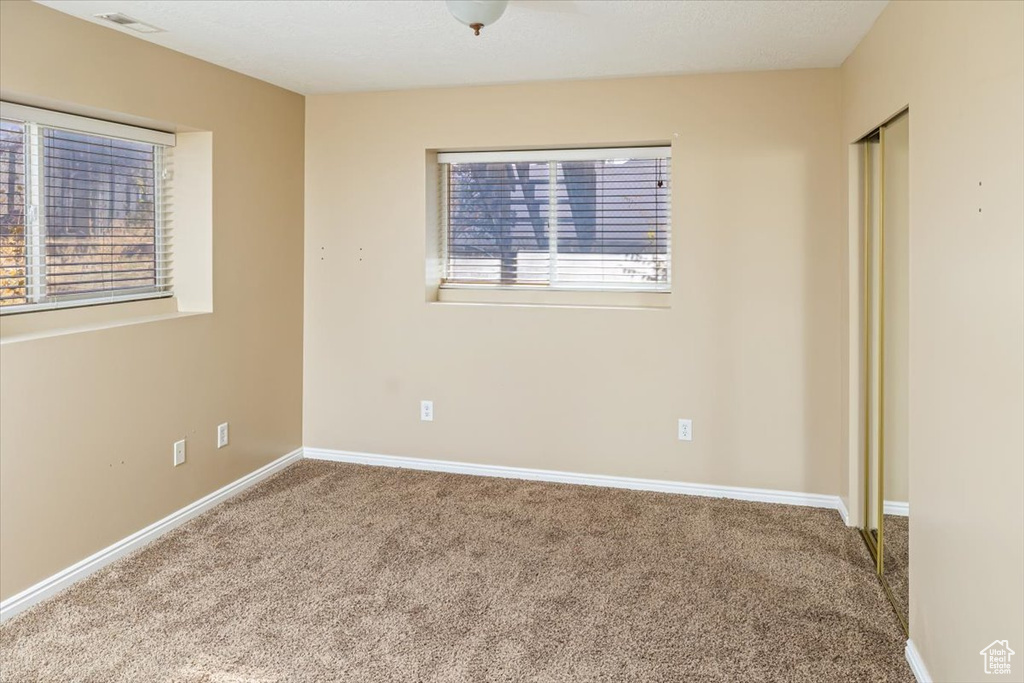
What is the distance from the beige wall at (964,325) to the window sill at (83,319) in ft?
10.3

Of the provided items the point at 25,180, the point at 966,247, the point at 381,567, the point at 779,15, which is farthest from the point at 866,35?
the point at 25,180

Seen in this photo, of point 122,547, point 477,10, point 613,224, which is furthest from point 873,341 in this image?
point 122,547

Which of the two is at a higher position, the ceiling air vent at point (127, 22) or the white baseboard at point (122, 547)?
the ceiling air vent at point (127, 22)

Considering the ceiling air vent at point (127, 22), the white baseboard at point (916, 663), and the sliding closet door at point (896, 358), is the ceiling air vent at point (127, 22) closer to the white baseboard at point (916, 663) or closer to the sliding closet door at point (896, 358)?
the sliding closet door at point (896, 358)

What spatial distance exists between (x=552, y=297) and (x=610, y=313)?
44cm

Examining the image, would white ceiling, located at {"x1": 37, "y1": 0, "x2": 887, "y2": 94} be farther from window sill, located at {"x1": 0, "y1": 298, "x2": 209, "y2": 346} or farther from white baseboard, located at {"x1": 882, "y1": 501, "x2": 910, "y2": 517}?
white baseboard, located at {"x1": 882, "y1": 501, "x2": 910, "y2": 517}

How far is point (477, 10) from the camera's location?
2652mm

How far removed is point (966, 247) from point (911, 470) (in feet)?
2.88

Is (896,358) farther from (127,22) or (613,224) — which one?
(127,22)

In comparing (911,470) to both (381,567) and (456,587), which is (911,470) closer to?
(456,587)

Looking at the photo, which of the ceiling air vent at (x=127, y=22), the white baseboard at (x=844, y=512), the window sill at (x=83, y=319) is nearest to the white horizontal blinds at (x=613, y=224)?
the white baseboard at (x=844, y=512)

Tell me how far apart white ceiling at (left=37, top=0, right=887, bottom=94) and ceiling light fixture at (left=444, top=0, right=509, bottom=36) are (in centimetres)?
16

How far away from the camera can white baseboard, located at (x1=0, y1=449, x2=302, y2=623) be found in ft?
8.96

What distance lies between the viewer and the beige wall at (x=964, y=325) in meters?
1.61
